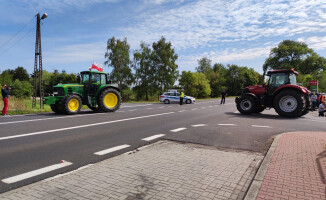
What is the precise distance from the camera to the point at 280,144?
19.0ft

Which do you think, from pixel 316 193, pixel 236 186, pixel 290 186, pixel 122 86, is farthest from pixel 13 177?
pixel 122 86

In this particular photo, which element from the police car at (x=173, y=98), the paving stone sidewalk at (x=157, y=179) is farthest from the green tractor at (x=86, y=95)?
the police car at (x=173, y=98)

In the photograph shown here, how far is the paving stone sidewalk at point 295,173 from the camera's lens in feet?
10.1

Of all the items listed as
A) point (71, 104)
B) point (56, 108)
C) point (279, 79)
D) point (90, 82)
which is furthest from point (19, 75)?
point (279, 79)

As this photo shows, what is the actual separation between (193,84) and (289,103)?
137 ft

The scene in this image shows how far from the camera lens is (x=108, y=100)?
46.8 feet

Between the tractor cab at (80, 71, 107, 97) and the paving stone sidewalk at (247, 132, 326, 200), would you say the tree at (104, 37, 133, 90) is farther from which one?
the paving stone sidewalk at (247, 132, 326, 200)

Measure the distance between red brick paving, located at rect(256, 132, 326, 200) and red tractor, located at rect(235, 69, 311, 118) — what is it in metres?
7.09

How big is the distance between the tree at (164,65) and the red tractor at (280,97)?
32000mm

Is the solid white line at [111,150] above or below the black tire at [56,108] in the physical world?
below

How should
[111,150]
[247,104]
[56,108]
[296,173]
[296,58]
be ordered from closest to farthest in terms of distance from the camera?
[296,173]
[111,150]
[56,108]
[247,104]
[296,58]

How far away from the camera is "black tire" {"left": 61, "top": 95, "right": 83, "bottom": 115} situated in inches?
475

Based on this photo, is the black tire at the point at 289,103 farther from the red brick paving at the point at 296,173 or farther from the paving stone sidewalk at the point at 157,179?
the paving stone sidewalk at the point at 157,179

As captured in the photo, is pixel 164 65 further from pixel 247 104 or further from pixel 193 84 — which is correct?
pixel 247 104
